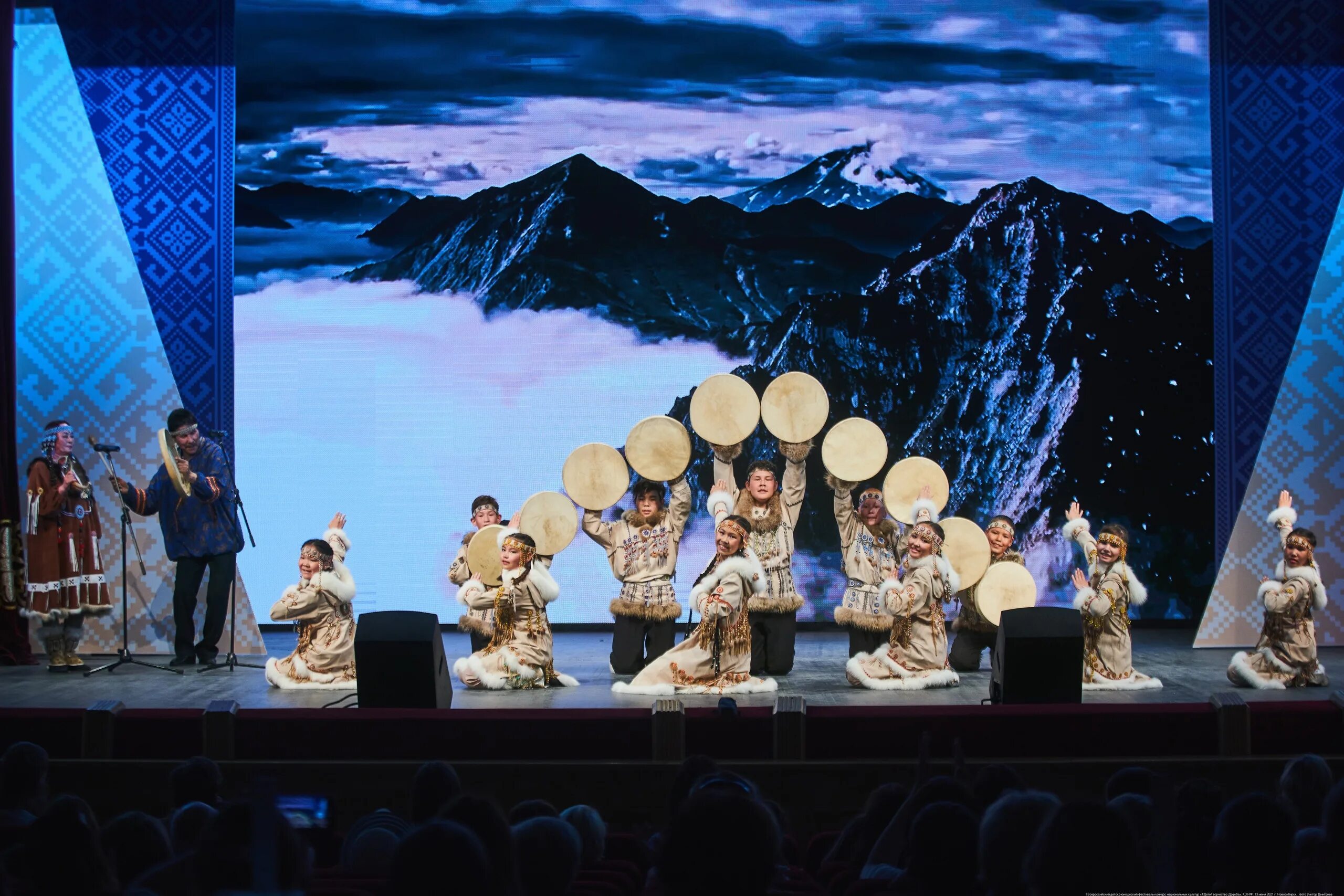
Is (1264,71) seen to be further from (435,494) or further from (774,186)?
(435,494)

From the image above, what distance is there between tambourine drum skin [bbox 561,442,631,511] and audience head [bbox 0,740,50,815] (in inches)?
160

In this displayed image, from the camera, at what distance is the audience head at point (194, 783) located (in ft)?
10.4

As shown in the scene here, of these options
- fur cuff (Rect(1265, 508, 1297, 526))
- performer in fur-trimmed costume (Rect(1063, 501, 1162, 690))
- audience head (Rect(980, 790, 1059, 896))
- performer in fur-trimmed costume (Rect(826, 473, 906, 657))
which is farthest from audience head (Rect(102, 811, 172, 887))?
fur cuff (Rect(1265, 508, 1297, 526))

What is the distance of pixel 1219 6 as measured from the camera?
8.35 meters

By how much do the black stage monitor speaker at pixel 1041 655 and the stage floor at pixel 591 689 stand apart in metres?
0.56

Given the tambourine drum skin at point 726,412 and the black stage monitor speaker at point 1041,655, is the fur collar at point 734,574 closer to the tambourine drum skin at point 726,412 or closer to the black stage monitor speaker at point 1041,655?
the tambourine drum skin at point 726,412

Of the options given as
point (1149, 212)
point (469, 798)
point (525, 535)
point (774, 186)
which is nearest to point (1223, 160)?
point (1149, 212)

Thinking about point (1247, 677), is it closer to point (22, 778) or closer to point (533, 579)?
point (533, 579)

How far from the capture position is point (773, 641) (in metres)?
7.12

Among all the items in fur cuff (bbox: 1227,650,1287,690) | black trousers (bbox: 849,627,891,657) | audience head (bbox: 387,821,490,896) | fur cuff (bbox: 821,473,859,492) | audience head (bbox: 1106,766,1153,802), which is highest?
fur cuff (bbox: 821,473,859,492)

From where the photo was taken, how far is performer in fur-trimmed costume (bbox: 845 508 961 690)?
20.9 feet

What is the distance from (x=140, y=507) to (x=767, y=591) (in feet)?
12.1

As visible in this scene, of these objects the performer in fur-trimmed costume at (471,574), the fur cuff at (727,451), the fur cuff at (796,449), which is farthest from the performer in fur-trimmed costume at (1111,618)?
the performer in fur-trimmed costume at (471,574)

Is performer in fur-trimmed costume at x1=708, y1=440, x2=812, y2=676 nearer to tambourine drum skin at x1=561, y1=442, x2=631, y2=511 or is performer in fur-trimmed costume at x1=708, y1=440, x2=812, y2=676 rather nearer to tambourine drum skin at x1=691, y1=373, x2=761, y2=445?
tambourine drum skin at x1=691, y1=373, x2=761, y2=445
